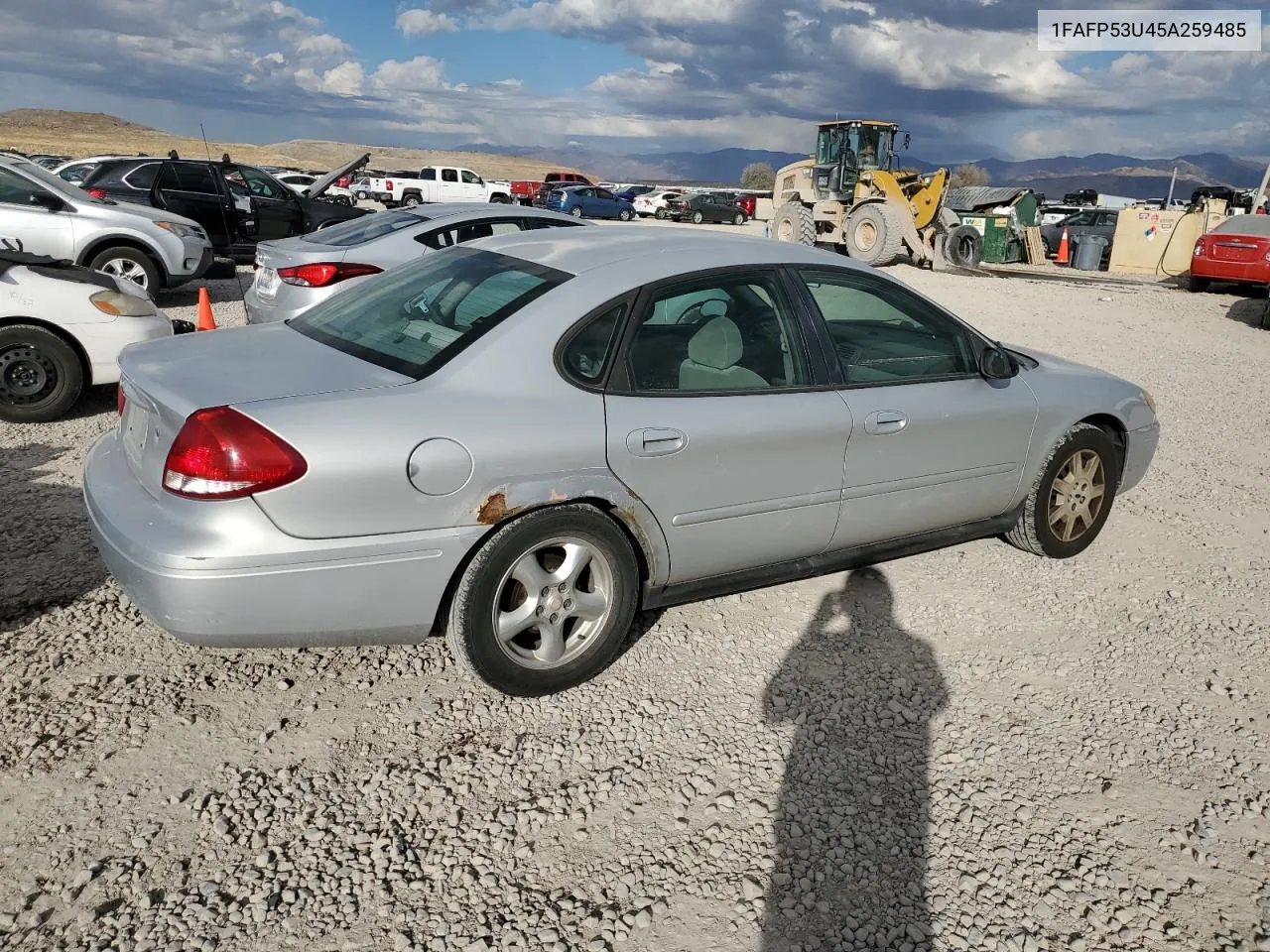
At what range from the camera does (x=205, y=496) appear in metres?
2.66

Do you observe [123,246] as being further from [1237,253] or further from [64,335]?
[1237,253]

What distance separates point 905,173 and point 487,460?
70.4ft

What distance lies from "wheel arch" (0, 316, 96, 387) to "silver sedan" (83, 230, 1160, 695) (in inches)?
122

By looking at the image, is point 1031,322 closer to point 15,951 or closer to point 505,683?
point 505,683

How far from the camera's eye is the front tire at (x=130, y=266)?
985cm

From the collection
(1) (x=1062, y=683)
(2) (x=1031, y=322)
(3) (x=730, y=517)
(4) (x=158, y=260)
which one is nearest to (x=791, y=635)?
(3) (x=730, y=517)

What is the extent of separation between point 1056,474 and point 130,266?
9.64 meters

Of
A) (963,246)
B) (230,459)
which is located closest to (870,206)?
(963,246)

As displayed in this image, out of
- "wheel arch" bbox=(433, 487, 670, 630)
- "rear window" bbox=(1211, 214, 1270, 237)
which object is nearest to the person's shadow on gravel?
"wheel arch" bbox=(433, 487, 670, 630)

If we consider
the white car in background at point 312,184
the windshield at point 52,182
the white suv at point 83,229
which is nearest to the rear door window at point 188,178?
the white suv at point 83,229

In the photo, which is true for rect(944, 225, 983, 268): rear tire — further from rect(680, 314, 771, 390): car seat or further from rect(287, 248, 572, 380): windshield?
rect(287, 248, 572, 380): windshield

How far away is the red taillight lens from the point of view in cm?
264

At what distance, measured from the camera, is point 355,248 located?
7.30 meters

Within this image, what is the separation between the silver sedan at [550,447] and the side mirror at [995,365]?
0.03m
